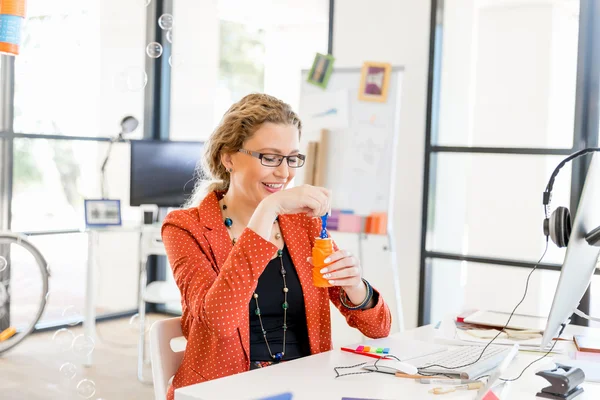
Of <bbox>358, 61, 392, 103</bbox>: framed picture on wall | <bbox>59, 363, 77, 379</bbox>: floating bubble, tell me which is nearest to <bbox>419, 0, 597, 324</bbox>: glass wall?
<bbox>358, 61, 392, 103</bbox>: framed picture on wall

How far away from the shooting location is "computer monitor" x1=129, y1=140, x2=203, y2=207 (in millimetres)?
4141

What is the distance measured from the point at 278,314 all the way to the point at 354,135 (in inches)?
85.7

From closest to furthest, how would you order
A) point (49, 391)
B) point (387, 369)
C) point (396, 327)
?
point (387, 369) < point (49, 391) < point (396, 327)

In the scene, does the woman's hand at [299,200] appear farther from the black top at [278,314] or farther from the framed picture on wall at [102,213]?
the framed picture on wall at [102,213]

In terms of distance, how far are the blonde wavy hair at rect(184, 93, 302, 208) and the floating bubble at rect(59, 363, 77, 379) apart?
7.11 ft

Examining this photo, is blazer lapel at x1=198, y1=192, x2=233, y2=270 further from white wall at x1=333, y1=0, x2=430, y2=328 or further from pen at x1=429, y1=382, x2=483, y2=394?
white wall at x1=333, y1=0, x2=430, y2=328

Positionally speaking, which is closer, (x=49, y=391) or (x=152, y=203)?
(x=49, y=391)

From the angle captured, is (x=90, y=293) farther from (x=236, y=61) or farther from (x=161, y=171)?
(x=236, y=61)

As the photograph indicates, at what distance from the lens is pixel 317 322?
5.75 feet

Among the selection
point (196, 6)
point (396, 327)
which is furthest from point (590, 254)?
point (196, 6)

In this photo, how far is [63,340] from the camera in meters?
4.18

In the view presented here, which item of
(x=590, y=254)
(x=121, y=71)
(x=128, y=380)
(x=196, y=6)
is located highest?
(x=196, y=6)

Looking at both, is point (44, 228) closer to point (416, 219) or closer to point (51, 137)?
point (51, 137)

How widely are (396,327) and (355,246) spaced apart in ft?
1.73
